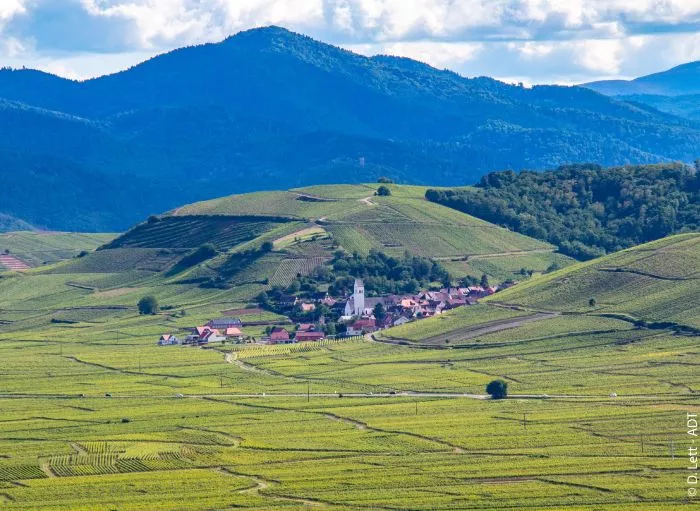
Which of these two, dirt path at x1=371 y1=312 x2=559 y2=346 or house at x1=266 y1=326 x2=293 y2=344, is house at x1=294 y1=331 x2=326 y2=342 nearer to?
house at x1=266 y1=326 x2=293 y2=344

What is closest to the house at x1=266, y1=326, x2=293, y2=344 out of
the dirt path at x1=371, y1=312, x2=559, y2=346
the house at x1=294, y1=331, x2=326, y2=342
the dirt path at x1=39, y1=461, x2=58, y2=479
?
the house at x1=294, y1=331, x2=326, y2=342

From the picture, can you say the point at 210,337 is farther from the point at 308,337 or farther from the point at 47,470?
the point at 47,470

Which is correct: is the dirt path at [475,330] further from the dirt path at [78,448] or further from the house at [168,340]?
the dirt path at [78,448]

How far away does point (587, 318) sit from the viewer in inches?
7338

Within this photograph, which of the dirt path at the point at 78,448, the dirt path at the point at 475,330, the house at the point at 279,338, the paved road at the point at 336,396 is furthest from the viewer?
the house at the point at 279,338

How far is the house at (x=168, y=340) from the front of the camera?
19650 centimetres

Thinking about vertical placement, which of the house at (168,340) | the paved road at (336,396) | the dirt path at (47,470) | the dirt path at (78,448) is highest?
the house at (168,340)

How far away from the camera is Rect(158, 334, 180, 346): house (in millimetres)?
196500

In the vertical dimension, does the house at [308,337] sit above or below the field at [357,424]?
above

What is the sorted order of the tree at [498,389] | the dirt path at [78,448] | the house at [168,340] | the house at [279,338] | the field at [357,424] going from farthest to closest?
the house at [168,340], the house at [279,338], the tree at [498,389], the dirt path at [78,448], the field at [357,424]

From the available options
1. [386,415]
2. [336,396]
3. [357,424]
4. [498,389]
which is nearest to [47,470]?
[357,424]

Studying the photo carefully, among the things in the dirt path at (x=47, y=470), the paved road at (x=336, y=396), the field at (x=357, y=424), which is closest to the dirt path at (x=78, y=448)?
the field at (x=357, y=424)

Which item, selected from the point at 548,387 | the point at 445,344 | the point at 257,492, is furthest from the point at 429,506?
the point at 445,344

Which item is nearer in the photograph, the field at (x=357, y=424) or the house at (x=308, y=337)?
the field at (x=357, y=424)
